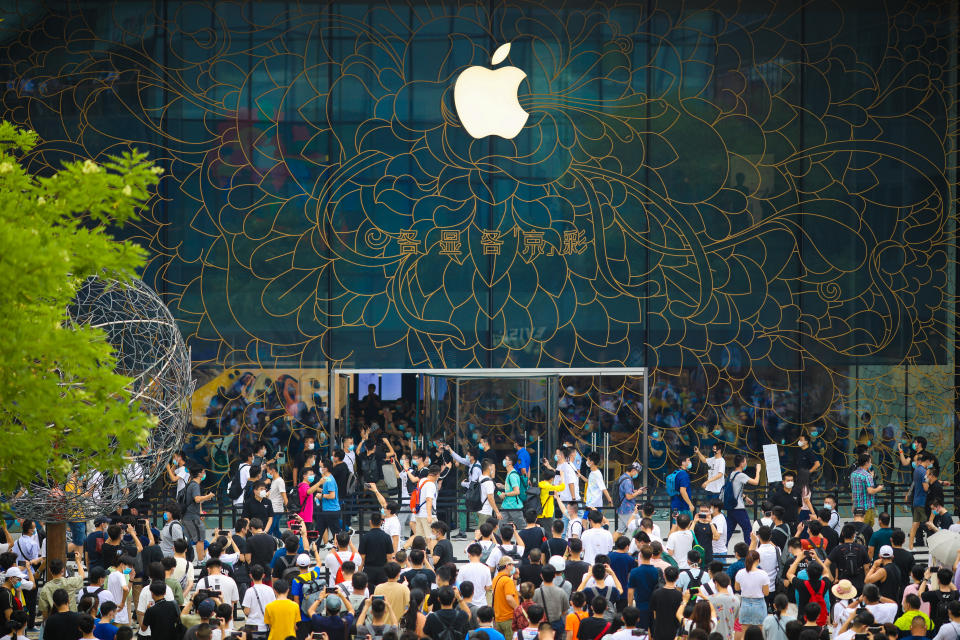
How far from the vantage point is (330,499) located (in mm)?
15578

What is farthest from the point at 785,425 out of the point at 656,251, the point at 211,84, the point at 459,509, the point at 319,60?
the point at 211,84

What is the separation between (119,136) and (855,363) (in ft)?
47.0

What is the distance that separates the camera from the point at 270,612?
9.85 meters

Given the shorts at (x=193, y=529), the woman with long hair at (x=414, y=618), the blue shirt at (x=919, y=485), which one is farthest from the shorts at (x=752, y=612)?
the blue shirt at (x=919, y=485)

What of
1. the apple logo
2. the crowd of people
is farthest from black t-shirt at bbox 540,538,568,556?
the apple logo

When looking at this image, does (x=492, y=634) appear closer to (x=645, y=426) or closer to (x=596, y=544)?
(x=596, y=544)

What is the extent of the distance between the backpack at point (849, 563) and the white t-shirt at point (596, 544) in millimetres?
2491

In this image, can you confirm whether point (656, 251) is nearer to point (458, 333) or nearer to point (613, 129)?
point (613, 129)

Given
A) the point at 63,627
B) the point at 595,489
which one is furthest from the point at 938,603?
the point at 63,627

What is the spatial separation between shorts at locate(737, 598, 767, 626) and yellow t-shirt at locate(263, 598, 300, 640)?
4.32 metres

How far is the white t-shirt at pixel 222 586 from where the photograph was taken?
1073 centimetres

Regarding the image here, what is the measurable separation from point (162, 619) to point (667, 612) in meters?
4.66

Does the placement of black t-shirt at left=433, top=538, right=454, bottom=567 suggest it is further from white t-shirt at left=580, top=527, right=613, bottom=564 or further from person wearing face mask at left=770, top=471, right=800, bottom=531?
person wearing face mask at left=770, top=471, right=800, bottom=531

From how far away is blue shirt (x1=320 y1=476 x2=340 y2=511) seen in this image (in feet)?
50.4
